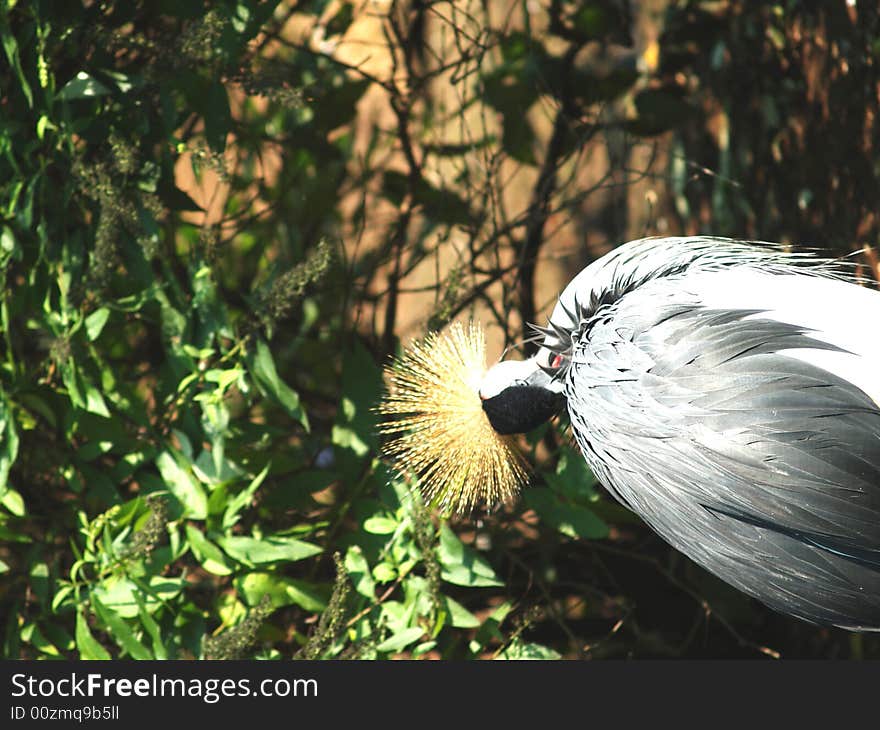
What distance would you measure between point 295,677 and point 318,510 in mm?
231

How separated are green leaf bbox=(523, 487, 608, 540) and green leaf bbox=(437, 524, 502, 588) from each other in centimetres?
9

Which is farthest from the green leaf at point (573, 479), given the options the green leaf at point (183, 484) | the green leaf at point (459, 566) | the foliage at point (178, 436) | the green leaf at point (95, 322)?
the green leaf at point (95, 322)

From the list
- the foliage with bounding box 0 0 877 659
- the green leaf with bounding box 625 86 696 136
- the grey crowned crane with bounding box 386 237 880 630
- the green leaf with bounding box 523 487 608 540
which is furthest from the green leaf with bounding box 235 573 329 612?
the green leaf with bounding box 625 86 696 136

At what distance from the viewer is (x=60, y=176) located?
1121mm

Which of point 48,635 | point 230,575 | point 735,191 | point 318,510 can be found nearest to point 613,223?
point 735,191

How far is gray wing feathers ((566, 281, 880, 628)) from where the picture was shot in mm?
764

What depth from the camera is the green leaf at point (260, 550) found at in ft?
3.36

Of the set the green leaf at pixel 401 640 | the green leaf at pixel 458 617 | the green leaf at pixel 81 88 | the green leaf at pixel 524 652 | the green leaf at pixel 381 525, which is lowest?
the green leaf at pixel 524 652

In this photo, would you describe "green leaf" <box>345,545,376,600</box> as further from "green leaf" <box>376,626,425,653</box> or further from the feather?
the feather

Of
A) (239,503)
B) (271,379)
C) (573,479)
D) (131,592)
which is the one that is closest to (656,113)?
(573,479)

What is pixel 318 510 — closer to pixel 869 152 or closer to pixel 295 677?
pixel 295 677

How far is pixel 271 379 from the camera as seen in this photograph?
104cm

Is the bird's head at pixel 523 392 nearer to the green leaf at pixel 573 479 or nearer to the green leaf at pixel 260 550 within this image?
the green leaf at pixel 573 479

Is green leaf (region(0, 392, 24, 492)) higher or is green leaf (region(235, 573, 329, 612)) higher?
green leaf (region(0, 392, 24, 492))
